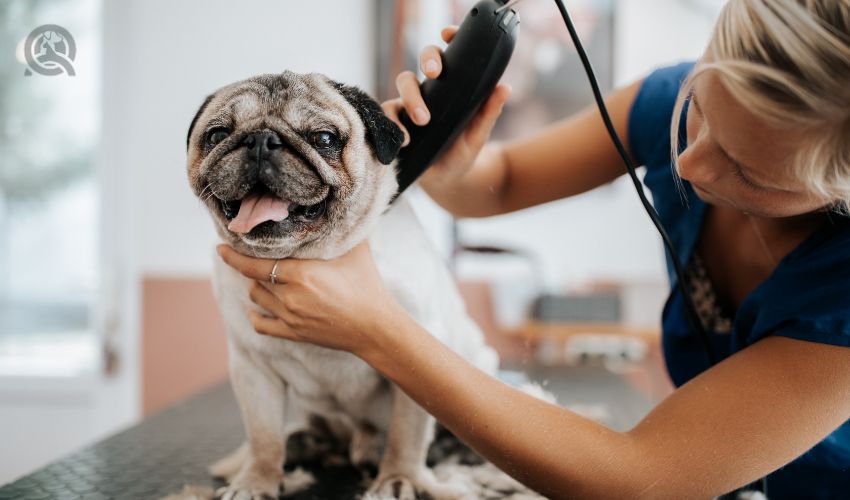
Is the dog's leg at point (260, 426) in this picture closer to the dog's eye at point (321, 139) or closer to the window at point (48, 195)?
the dog's eye at point (321, 139)

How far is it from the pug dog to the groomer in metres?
0.06

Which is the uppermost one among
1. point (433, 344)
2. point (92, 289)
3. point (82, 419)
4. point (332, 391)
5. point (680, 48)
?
point (680, 48)

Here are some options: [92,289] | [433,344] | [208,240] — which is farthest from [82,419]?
[433,344]

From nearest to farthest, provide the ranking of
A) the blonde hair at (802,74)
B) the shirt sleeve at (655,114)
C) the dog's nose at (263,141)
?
1. the blonde hair at (802,74)
2. the dog's nose at (263,141)
3. the shirt sleeve at (655,114)

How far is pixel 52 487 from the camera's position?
79 cm

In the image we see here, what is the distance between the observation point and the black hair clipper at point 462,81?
2.65ft

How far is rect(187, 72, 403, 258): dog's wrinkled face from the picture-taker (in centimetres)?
72

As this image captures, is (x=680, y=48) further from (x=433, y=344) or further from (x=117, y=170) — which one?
(x=433, y=344)

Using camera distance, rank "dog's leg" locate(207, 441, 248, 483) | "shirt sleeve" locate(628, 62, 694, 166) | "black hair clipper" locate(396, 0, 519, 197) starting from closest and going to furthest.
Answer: "black hair clipper" locate(396, 0, 519, 197)
"dog's leg" locate(207, 441, 248, 483)
"shirt sleeve" locate(628, 62, 694, 166)

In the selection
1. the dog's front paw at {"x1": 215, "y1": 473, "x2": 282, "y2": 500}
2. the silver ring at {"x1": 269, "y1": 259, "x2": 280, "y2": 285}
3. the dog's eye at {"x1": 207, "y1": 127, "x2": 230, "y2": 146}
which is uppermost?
the dog's eye at {"x1": 207, "y1": 127, "x2": 230, "y2": 146}

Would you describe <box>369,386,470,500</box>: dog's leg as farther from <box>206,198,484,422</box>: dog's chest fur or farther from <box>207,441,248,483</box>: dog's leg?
<box>207,441,248,483</box>: dog's leg

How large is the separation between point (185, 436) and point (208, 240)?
1.39m

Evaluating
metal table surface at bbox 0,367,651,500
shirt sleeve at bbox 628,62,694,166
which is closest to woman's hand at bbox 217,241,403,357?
metal table surface at bbox 0,367,651,500

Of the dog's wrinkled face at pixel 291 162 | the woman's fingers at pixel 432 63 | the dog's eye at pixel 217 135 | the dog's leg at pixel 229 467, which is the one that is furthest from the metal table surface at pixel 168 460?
the woman's fingers at pixel 432 63
